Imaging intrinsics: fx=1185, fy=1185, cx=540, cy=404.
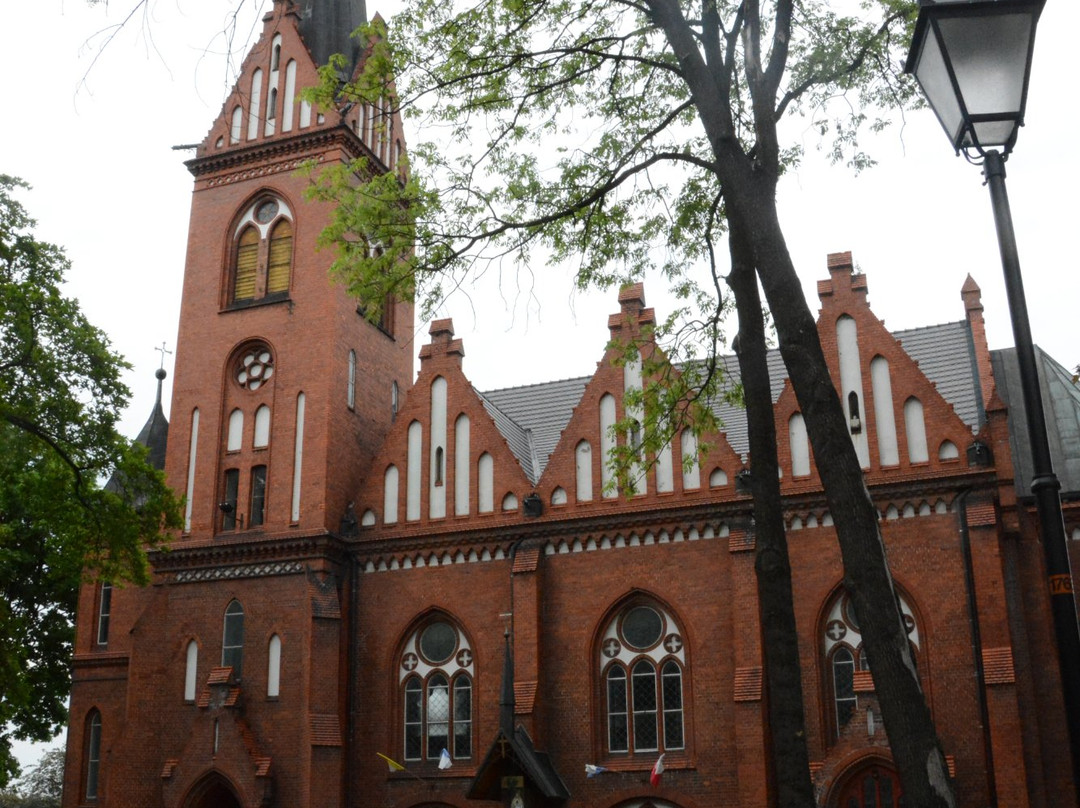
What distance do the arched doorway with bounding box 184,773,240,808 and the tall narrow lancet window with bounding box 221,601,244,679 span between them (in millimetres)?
2169

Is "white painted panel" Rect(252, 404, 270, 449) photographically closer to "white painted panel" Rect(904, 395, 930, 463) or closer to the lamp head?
"white painted panel" Rect(904, 395, 930, 463)

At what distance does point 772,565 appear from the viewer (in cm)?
1050

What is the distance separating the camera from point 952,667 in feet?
69.9

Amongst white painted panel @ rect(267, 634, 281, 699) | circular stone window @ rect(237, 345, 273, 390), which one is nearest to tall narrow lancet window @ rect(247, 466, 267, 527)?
circular stone window @ rect(237, 345, 273, 390)

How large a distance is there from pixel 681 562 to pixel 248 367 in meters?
11.4

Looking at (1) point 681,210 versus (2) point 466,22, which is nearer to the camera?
(2) point 466,22

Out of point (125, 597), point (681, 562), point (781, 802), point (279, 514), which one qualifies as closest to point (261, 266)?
point (279, 514)

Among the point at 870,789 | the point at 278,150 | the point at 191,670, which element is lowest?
the point at 870,789

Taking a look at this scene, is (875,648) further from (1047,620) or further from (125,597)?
(125,597)

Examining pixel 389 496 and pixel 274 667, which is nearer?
pixel 274 667

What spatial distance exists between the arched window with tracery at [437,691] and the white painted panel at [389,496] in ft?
8.19

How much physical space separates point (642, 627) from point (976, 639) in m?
6.43

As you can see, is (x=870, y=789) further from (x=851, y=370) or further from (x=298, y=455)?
(x=298, y=455)

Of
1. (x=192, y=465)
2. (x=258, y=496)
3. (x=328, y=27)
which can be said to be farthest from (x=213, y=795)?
(x=328, y=27)
